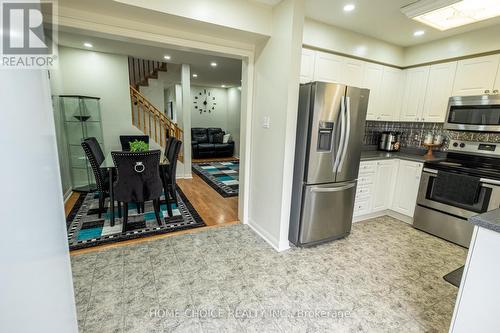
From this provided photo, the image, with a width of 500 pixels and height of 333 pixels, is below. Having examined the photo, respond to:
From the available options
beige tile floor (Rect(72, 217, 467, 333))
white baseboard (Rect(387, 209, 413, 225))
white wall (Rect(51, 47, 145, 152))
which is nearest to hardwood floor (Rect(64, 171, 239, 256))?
beige tile floor (Rect(72, 217, 467, 333))

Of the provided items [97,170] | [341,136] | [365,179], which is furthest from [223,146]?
[341,136]

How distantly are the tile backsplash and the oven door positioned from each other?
2.76ft

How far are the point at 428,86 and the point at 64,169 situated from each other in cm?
597

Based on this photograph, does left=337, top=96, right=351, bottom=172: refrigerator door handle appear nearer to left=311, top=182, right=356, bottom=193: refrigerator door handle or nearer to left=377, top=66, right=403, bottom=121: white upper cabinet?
left=311, top=182, right=356, bottom=193: refrigerator door handle

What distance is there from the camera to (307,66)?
286 centimetres

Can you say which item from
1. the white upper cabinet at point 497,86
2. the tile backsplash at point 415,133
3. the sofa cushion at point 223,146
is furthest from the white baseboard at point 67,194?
the white upper cabinet at point 497,86

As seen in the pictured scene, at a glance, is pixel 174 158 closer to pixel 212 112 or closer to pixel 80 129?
pixel 80 129

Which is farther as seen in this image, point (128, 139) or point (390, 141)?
point (128, 139)

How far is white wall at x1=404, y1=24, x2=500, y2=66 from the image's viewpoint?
2.83 meters

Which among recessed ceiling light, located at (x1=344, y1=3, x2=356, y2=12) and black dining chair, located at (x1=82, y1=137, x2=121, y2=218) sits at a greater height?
recessed ceiling light, located at (x1=344, y1=3, x2=356, y2=12)

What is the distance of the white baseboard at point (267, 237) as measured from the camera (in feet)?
8.51

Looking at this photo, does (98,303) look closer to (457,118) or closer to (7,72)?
(7,72)

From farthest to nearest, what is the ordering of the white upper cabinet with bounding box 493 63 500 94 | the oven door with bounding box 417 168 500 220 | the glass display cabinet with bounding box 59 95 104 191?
the glass display cabinet with bounding box 59 95 104 191
the white upper cabinet with bounding box 493 63 500 94
the oven door with bounding box 417 168 500 220

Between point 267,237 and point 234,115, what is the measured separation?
272 inches
